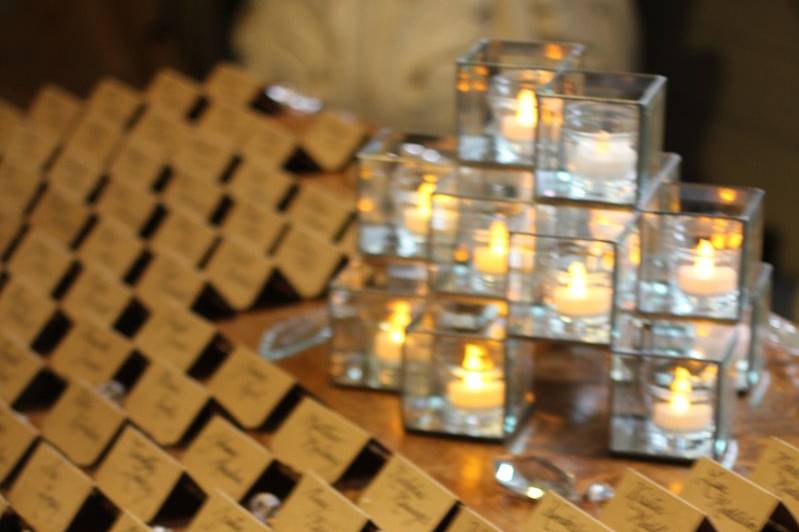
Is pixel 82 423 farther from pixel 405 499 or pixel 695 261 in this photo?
pixel 695 261

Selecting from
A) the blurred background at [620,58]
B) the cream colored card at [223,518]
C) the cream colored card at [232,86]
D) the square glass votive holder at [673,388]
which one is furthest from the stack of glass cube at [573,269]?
the blurred background at [620,58]

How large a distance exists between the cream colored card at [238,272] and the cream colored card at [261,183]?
150 mm

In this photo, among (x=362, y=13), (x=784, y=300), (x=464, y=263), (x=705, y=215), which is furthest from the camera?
(x=362, y=13)

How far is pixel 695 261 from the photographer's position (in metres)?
1.64

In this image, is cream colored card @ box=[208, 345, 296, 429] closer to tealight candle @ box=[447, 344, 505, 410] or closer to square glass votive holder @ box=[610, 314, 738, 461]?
tealight candle @ box=[447, 344, 505, 410]

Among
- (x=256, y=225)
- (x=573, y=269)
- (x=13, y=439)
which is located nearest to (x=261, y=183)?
(x=256, y=225)

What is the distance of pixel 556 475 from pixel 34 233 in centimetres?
106

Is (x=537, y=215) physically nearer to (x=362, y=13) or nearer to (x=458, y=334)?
(x=458, y=334)

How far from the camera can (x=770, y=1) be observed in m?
3.32

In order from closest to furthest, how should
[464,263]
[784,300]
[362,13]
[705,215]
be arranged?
1. [705,215]
2. [464,263]
3. [784,300]
4. [362,13]

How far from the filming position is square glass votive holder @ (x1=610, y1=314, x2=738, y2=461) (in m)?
1.62

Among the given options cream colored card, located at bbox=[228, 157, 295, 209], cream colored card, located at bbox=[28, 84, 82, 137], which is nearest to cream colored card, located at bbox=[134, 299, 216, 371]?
cream colored card, located at bbox=[228, 157, 295, 209]

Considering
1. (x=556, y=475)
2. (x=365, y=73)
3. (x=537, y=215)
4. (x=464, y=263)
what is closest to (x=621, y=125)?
(x=537, y=215)

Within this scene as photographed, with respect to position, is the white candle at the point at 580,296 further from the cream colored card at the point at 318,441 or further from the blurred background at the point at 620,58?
the blurred background at the point at 620,58
